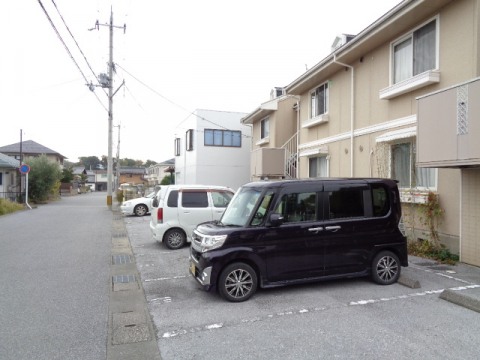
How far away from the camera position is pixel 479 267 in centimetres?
642

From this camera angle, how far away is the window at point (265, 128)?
56.6 ft

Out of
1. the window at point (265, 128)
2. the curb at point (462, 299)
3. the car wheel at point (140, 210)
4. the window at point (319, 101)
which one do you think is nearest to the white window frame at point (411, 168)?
the curb at point (462, 299)

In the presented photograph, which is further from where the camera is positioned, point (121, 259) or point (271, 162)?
point (271, 162)

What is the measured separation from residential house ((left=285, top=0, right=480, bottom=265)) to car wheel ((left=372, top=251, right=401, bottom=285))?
1996mm

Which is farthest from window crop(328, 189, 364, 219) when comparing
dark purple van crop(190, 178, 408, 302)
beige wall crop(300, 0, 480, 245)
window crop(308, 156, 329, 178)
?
window crop(308, 156, 329, 178)

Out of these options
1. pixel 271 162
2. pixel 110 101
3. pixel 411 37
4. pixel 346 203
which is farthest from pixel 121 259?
pixel 110 101

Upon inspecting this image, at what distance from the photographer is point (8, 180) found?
1025 inches

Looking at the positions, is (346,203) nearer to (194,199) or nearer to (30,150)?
(194,199)

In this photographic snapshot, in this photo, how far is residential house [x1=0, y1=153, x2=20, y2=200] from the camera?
24.8m

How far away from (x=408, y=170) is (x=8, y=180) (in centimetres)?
2813

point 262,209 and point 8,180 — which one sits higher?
point 8,180

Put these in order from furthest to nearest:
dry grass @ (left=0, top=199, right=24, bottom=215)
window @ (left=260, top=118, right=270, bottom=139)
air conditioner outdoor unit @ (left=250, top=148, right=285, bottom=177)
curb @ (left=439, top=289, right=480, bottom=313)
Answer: dry grass @ (left=0, top=199, right=24, bottom=215) < window @ (left=260, top=118, right=270, bottom=139) < air conditioner outdoor unit @ (left=250, top=148, right=285, bottom=177) < curb @ (left=439, top=289, right=480, bottom=313)

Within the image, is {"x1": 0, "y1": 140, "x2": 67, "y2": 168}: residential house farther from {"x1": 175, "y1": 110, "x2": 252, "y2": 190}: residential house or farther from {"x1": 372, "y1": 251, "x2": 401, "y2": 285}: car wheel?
{"x1": 372, "y1": 251, "x2": 401, "y2": 285}: car wheel

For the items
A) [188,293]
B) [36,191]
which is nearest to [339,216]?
[188,293]
